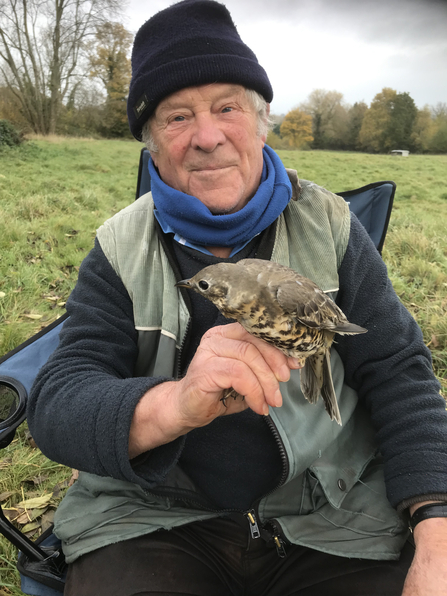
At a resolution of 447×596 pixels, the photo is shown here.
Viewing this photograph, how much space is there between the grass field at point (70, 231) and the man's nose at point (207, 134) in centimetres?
200

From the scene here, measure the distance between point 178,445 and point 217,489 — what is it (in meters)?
0.33

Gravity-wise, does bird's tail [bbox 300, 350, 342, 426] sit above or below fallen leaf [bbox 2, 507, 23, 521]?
above

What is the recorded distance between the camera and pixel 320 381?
1.35 meters

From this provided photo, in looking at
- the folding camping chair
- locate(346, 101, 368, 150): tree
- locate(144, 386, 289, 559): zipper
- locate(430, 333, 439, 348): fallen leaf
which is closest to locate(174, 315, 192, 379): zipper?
locate(144, 386, 289, 559): zipper

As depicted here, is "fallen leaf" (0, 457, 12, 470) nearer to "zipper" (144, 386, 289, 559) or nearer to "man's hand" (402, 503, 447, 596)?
"zipper" (144, 386, 289, 559)

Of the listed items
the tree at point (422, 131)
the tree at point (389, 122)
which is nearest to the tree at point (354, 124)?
the tree at point (389, 122)

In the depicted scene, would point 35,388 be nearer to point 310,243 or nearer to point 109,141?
point 310,243

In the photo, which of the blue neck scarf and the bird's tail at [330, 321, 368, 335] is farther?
the blue neck scarf

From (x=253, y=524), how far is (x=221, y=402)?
1.94 ft

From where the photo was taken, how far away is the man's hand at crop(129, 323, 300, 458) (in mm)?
999

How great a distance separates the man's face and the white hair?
3 cm

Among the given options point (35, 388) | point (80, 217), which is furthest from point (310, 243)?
point (80, 217)

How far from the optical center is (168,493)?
137 cm

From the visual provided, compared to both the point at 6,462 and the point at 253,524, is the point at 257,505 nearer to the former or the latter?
the point at 253,524
